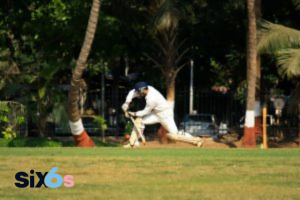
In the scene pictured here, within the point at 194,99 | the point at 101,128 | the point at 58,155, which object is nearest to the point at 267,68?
the point at 194,99

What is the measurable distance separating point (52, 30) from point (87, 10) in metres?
1.51

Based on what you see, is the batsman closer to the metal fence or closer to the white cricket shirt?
the white cricket shirt

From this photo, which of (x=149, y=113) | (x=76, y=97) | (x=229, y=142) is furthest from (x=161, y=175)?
(x=229, y=142)

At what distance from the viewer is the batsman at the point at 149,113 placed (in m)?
19.0

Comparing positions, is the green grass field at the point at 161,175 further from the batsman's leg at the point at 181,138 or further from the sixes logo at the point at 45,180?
the batsman's leg at the point at 181,138

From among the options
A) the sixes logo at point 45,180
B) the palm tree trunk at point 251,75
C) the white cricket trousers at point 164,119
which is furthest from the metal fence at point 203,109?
the sixes logo at point 45,180

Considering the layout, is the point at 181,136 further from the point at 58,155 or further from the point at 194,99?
the point at 194,99

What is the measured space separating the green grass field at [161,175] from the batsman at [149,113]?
3.86m

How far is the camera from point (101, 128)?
30203mm

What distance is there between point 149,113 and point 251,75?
7061 millimetres

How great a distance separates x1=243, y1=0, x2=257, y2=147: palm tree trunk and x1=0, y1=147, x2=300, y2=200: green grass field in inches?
409

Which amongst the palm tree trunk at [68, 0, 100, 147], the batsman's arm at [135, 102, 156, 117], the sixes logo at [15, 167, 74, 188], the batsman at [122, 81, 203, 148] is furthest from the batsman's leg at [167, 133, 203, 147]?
→ the sixes logo at [15, 167, 74, 188]

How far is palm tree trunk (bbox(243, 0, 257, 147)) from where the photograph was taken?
25.0 meters

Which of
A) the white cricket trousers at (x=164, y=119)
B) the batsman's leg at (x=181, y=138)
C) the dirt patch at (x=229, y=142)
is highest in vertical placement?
the white cricket trousers at (x=164, y=119)
